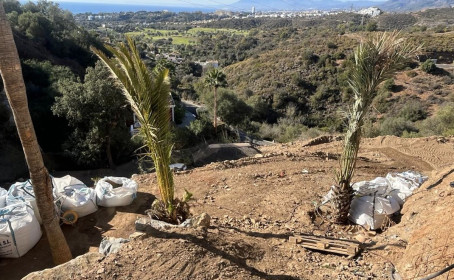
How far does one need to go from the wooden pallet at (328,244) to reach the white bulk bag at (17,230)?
4785 millimetres

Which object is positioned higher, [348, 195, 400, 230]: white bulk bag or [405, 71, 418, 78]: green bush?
[348, 195, 400, 230]: white bulk bag

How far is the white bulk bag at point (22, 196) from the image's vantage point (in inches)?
265

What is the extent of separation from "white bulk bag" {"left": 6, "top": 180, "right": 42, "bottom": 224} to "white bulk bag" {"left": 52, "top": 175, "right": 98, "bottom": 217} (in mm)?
426

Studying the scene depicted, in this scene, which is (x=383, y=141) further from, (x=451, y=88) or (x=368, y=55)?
(x=451, y=88)

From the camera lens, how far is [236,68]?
1812 inches

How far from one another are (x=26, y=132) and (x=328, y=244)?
16.2ft

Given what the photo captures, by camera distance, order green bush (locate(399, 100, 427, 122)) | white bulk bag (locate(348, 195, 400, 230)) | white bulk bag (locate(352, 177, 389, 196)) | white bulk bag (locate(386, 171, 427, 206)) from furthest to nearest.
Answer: green bush (locate(399, 100, 427, 122)), white bulk bag (locate(386, 171, 427, 206)), white bulk bag (locate(352, 177, 389, 196)), white bulk bag (locate(348, 195, 400, 230))

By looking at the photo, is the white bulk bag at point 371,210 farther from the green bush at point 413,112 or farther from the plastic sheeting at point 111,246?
the green bush at point 413,112

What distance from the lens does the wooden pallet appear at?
5.17 metres

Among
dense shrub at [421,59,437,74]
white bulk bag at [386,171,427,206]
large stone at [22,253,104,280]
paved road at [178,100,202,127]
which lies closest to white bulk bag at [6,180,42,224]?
large stone at [22,253,104,280]

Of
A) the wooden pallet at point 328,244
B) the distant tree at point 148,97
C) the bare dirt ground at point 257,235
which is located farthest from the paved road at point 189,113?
the wooden pallet at point 328,244

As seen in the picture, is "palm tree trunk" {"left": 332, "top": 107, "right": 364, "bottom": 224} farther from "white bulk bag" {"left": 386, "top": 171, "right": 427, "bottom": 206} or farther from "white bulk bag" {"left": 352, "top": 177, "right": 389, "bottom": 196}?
"white bulk bag" {"left": 386, "top": 171, "right": 427, "bottom": 206}

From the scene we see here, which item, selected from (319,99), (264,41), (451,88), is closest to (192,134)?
(319,99)

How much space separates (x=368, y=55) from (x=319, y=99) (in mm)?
29220
